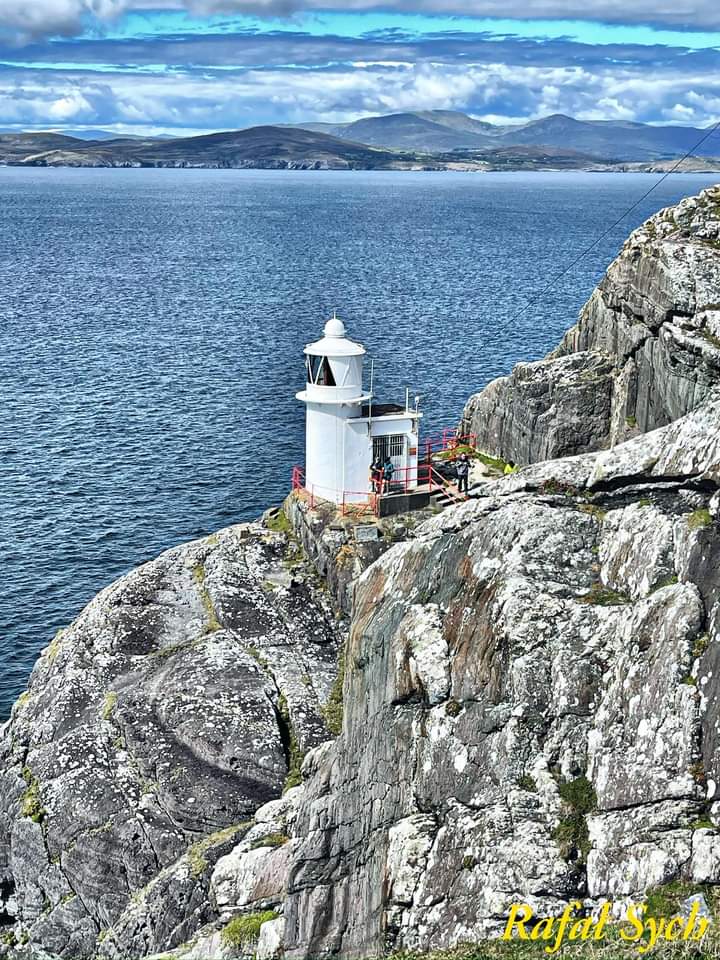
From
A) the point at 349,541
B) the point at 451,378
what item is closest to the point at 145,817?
the point at 349,541

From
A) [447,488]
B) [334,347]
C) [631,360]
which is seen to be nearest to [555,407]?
[631,360]

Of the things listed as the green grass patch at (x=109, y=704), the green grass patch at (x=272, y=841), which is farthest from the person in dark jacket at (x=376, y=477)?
the green grass patch at (x=272, y=841)

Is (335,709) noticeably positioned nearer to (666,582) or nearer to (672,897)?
(666,582)

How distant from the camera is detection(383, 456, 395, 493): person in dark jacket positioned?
1759 inches

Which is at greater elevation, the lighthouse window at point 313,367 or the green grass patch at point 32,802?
the lighthouse window at point 313,367

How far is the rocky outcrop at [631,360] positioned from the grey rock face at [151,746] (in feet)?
36.3

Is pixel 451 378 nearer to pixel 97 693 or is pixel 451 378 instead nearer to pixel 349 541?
pixel 349 541

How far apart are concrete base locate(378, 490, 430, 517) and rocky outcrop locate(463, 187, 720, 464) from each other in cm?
448

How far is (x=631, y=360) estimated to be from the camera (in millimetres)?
40250

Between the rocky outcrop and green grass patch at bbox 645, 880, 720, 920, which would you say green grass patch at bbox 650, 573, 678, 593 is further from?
the rocky outcrop

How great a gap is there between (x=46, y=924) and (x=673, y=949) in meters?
24.5

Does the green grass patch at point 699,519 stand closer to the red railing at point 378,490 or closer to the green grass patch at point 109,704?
the green grass patch at point 109,704

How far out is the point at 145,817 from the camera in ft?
113

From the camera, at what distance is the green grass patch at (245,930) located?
84.1ft
